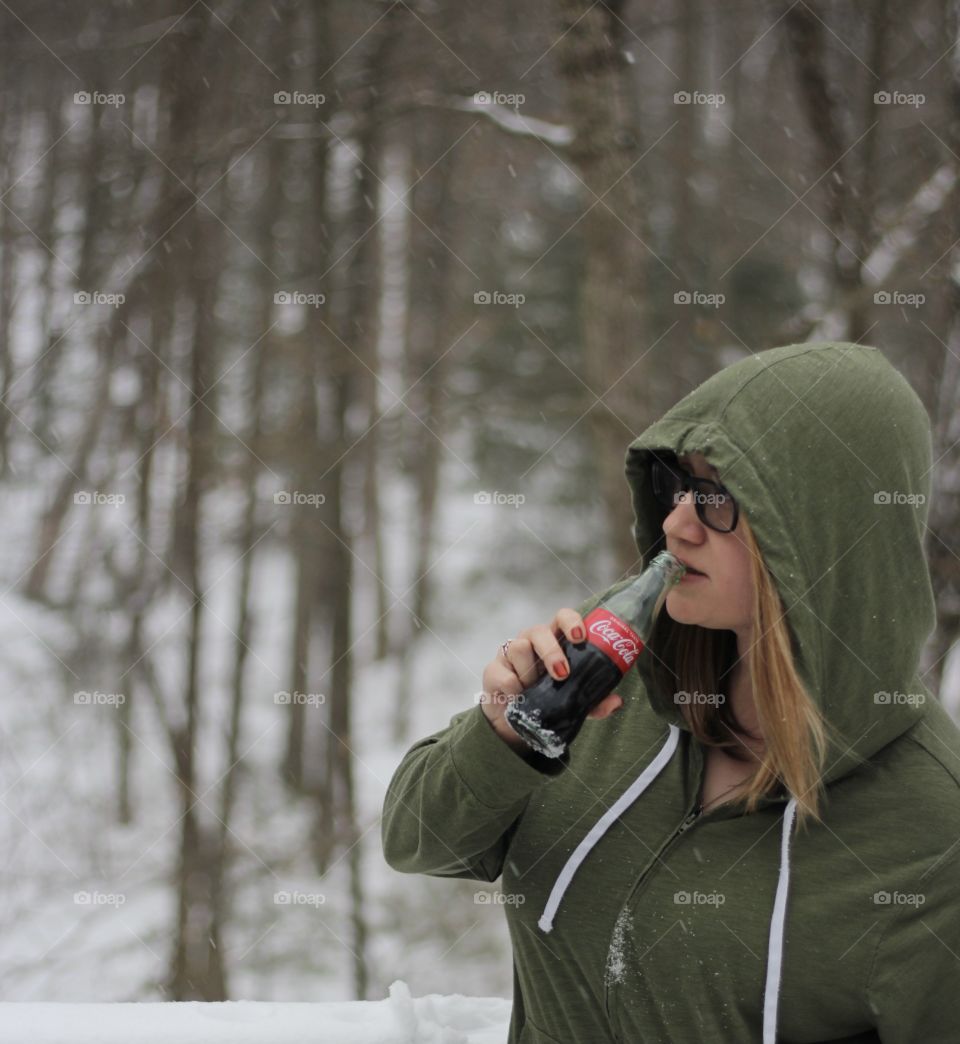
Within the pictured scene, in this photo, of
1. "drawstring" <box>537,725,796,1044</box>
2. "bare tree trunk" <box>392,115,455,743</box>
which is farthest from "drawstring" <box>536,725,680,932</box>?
"bare tree trunk" <box>392,115,455,743</box>

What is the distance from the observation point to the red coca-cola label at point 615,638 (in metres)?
1.67

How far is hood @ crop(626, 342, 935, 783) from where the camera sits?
1637 millimetres

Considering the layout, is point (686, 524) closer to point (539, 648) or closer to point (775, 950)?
point (539, 648)

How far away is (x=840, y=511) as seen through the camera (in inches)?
65.4

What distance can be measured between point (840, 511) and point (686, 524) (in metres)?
0.23

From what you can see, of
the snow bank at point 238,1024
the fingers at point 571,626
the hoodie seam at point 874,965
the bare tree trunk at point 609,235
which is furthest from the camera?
the bare tree trunk at point 609,235

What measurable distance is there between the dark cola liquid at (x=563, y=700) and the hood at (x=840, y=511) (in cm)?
30

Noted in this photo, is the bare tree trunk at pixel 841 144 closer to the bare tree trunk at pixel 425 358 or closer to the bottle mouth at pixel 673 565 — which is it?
the bare tree trunk at pixel 425 358

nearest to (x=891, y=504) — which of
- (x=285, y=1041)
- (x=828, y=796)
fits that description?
(x=828, y=796)

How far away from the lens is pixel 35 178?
29.7 feet

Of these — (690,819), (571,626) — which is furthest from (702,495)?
(690,819)

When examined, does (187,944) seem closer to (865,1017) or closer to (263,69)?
(263,69)

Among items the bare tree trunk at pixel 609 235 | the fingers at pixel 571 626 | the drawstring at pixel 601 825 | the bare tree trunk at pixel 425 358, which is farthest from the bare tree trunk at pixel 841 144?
the fingers at pixel 571 626

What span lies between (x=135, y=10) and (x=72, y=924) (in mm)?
7023
